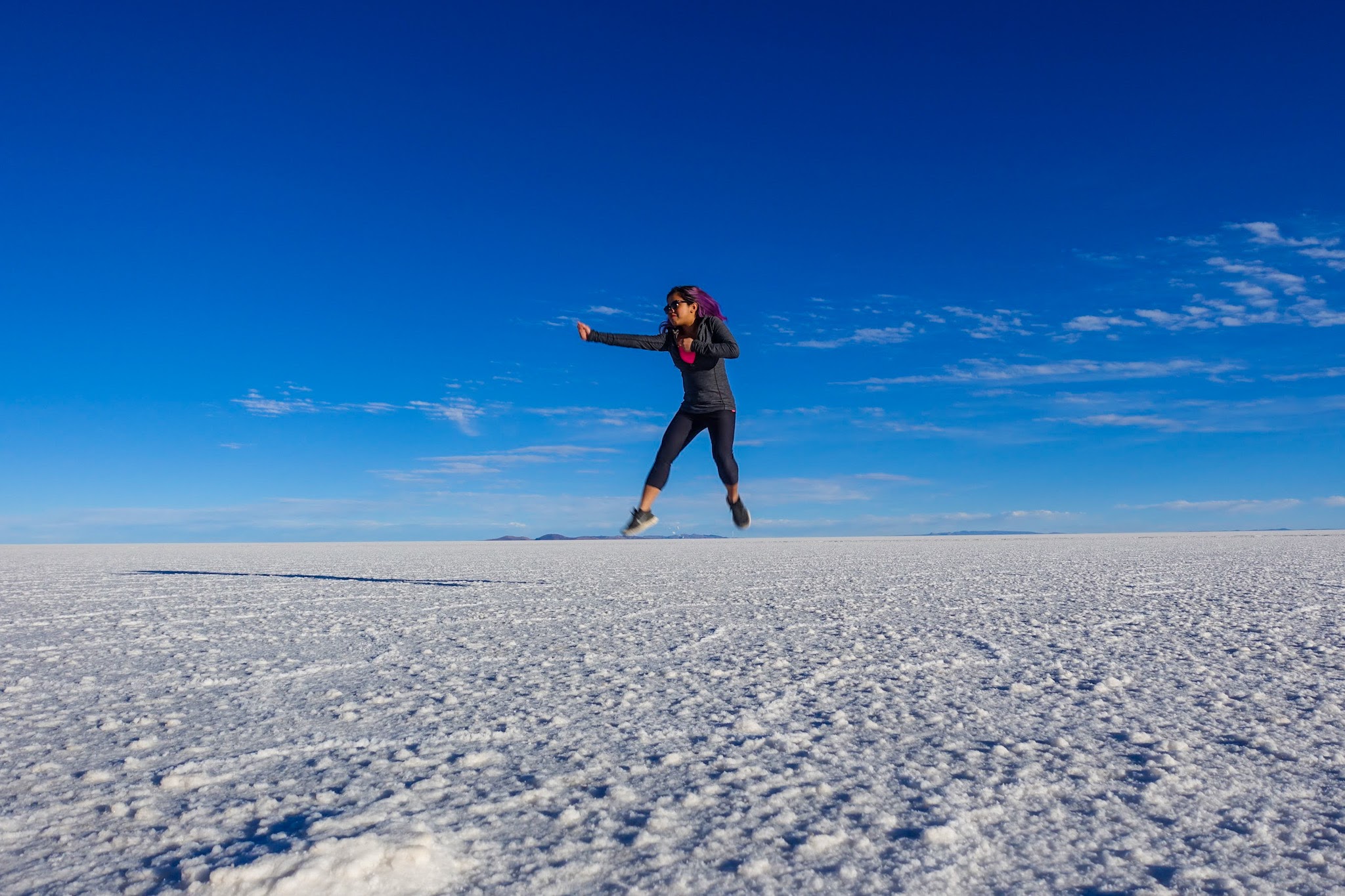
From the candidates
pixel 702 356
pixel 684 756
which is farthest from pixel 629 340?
pixel 684 756

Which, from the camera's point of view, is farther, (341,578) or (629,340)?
(341,578)

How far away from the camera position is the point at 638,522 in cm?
425

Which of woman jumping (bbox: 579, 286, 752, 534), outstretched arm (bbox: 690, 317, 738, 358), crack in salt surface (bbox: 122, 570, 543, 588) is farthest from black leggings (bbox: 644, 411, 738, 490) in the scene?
crack in salt surface (bbox: 122, 570, 543, 588)

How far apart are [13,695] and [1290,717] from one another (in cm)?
276

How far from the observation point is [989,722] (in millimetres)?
1469

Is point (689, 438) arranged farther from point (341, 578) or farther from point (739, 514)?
point (341, 578)

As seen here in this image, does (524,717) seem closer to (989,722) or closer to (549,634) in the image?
(989,722)

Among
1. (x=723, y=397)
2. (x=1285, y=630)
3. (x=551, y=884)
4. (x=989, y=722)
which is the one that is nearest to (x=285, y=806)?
(x=551, y=884)

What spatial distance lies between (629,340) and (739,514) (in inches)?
47.6

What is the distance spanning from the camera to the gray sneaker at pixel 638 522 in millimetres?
4223

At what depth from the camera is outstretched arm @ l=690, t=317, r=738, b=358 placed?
13.5ft

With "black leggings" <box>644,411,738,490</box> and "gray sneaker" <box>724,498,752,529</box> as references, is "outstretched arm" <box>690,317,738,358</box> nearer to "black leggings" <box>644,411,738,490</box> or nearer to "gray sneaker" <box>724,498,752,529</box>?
"black leggings" <box>644,411,738,490</box>

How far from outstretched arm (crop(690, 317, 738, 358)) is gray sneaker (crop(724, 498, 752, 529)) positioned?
887 millimetres

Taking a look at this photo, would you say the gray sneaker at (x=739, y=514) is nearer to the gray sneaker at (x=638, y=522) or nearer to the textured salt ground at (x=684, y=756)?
the gray sneaker at (x=638, y=522)
